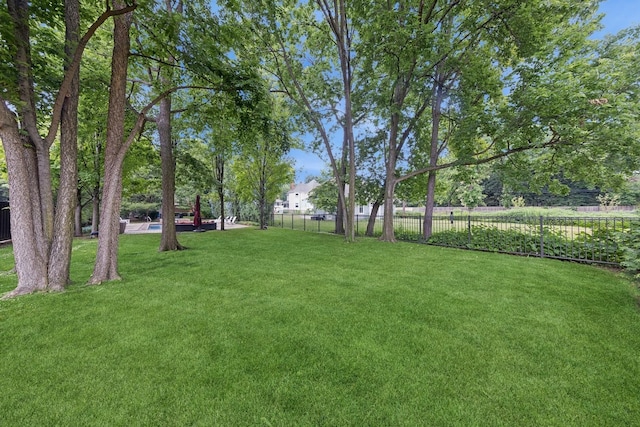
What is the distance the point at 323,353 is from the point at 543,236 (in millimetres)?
7935

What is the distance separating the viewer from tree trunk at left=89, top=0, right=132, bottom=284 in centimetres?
473

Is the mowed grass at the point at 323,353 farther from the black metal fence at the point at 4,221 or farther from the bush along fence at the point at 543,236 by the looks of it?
the black metal fence at the point at 4,221

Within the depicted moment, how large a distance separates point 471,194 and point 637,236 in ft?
108

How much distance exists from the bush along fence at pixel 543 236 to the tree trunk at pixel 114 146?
8762mm

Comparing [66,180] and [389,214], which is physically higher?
[66,180]

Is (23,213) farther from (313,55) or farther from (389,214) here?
(313,55)

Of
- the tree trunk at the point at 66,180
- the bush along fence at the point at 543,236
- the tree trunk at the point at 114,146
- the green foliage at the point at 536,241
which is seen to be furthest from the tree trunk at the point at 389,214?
the tree trunk at the point at 66,180

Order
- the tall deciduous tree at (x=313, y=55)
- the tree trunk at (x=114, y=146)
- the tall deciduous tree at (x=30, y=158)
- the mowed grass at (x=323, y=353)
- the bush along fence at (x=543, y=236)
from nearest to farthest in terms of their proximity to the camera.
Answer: the mowed grass at (x=323, y=353) → the tall deciduous tree at (x=30, y=158) → the tree trunk at (x=114, y=146) → the bush along fence at (x=543, y=236) → the tall deciduous tree at (x=313, y=55)

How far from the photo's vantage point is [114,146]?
478 centimetres

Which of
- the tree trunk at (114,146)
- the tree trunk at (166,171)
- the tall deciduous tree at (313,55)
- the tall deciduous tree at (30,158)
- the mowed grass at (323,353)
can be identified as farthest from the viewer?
the tall deciduous tree at (313,55)

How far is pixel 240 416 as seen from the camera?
177 centimetres

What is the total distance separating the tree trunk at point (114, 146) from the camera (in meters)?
4.73

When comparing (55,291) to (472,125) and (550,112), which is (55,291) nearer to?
(472,125)

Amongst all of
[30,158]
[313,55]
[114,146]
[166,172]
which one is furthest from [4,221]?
[313,55]
